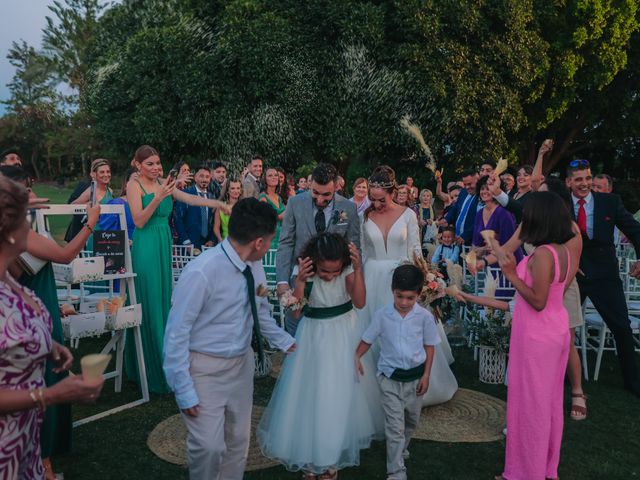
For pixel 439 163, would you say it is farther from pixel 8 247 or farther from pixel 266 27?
pixel 8 247

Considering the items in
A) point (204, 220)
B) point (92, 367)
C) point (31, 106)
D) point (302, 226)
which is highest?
point (31, 106)

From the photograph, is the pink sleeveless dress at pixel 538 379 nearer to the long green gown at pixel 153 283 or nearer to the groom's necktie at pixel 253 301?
the groom's necktie at pixel 253 301

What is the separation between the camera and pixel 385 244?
18.6 feet

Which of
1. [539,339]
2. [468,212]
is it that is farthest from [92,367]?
[468,212]

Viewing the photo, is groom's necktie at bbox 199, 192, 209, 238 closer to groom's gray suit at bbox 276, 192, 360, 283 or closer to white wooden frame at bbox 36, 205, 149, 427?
white wooden frame at bbox 36, 205, 149, 427

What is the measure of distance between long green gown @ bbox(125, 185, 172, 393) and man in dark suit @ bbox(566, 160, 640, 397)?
15.2ft

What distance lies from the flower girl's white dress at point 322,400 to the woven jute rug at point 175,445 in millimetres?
166

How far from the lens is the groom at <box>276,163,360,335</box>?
209 inches

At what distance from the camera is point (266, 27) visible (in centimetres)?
1831

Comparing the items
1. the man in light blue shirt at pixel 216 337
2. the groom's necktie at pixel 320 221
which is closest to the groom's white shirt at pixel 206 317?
the man in light blue shirt at pixel 216 337

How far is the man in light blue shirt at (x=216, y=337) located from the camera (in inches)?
125

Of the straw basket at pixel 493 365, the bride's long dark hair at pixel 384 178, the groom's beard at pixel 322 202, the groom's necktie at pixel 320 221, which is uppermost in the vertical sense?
the bride's long dark hair at pixel 384 178

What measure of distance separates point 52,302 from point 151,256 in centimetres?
185

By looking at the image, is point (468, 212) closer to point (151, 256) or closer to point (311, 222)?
point (311, 222)
